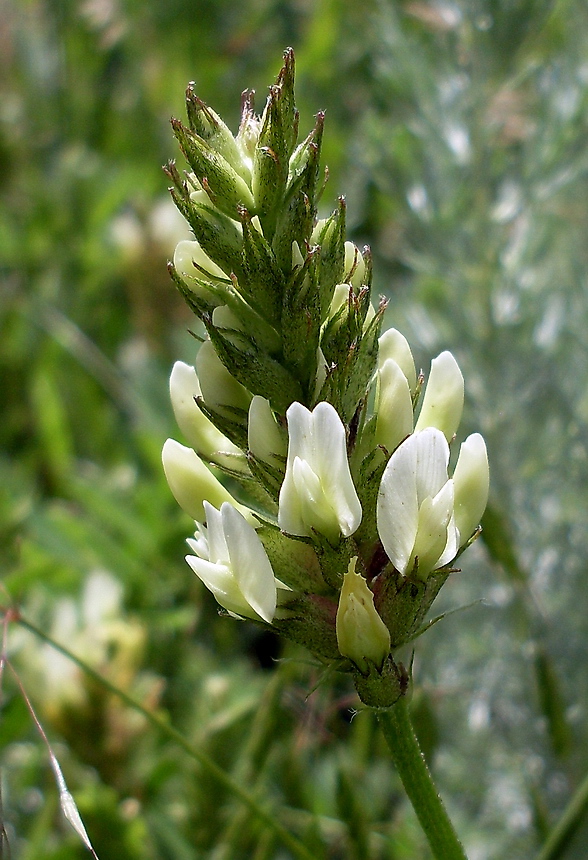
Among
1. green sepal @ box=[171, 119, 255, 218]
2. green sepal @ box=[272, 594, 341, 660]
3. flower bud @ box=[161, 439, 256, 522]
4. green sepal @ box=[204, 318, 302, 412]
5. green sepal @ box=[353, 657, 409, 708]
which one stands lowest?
green sepal @ box=[353, 657, 409, 708]

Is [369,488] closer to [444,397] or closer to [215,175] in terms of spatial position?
[444,397]

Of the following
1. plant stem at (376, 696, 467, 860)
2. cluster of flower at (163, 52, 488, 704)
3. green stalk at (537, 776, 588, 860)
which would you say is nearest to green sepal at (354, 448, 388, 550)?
cluster of flower at (163, 52, 488, 704)

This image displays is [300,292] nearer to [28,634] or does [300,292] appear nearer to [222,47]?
[28,634]

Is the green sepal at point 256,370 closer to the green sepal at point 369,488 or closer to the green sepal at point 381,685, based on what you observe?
the green sepal at point 369,488

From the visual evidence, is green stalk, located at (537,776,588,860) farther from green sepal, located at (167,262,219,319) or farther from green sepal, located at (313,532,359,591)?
green sepal, located at (167,262,219,319)

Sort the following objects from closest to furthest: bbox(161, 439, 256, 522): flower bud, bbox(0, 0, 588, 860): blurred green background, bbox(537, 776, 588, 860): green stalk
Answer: bbox(161, 439, 256, 522): flower bud < bbox(537, 776, 588, 860): green stalk < bbox(0, 0, 588, 860): blurred green background
